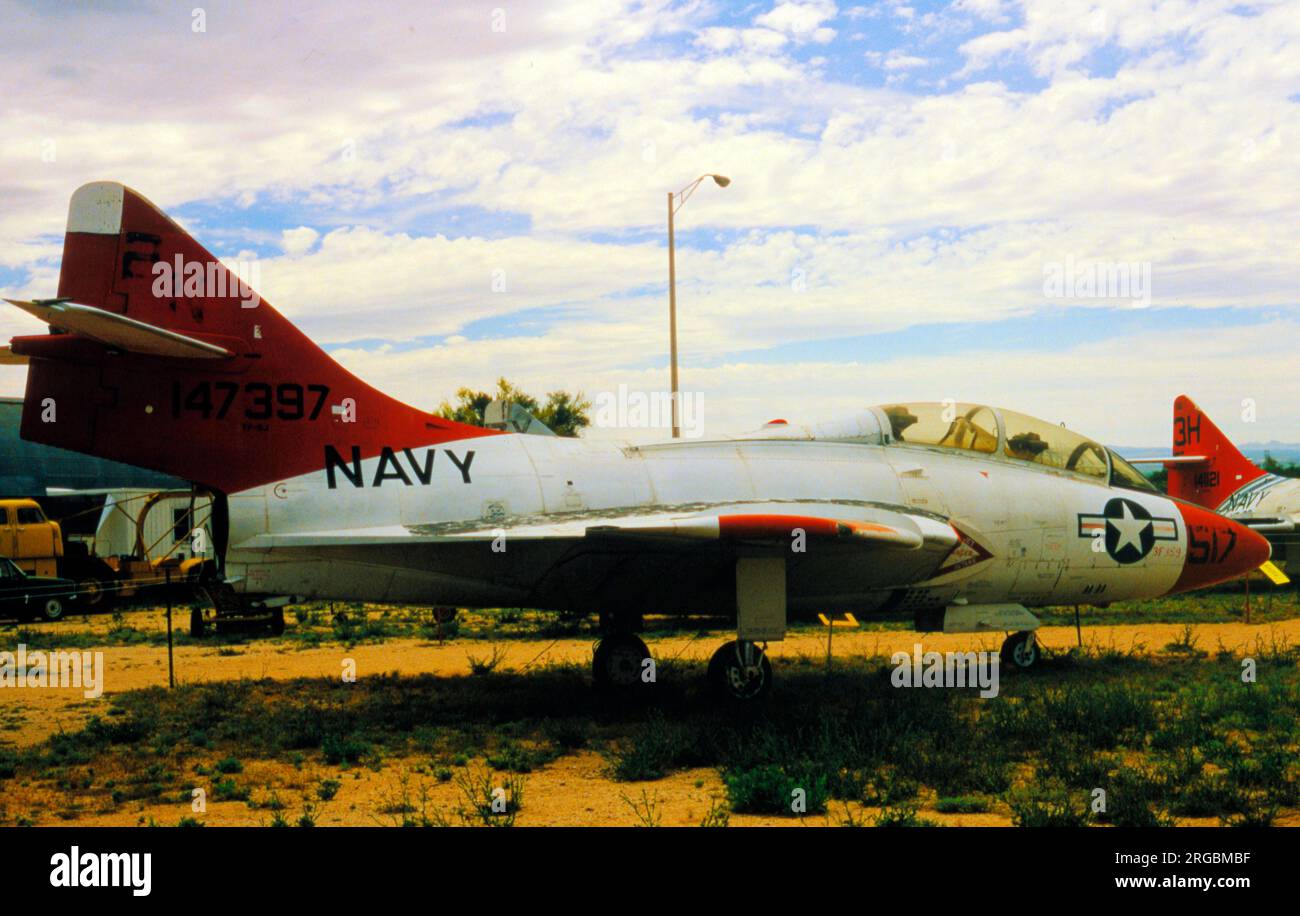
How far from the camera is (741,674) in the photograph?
12344 mm

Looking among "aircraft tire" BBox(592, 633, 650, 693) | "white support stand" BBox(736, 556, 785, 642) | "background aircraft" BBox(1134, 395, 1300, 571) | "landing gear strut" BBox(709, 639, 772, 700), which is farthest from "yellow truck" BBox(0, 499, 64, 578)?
"background aircraft" BBox(1134, 395, 1300, 571)

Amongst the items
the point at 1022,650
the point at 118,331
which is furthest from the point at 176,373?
the point at 1022,650

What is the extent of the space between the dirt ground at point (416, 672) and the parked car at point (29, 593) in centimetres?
106

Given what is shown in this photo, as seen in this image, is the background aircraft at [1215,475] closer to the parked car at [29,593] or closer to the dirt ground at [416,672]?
the dirt ground at [416,672]

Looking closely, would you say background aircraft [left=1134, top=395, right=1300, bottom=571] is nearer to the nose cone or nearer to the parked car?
the nose cone

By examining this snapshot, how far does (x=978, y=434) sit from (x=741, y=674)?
177 inches

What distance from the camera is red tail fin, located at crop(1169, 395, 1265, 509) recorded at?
30.5m

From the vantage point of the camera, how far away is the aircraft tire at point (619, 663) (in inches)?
538

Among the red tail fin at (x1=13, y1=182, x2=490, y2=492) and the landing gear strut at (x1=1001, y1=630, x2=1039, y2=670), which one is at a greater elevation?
the red tail fin at (x1=13, y1=182, x2=490, y2=492)

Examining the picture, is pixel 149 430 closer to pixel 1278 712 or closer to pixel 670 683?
pixel 670 683

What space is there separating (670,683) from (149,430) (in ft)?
23.0

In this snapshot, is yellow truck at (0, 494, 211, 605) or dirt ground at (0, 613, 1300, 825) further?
yellow truck at (0, 494, 211, 605)

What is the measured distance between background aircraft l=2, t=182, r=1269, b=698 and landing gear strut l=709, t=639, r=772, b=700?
0.09 feet

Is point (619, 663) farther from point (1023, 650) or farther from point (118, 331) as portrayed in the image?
point (118, 331)
